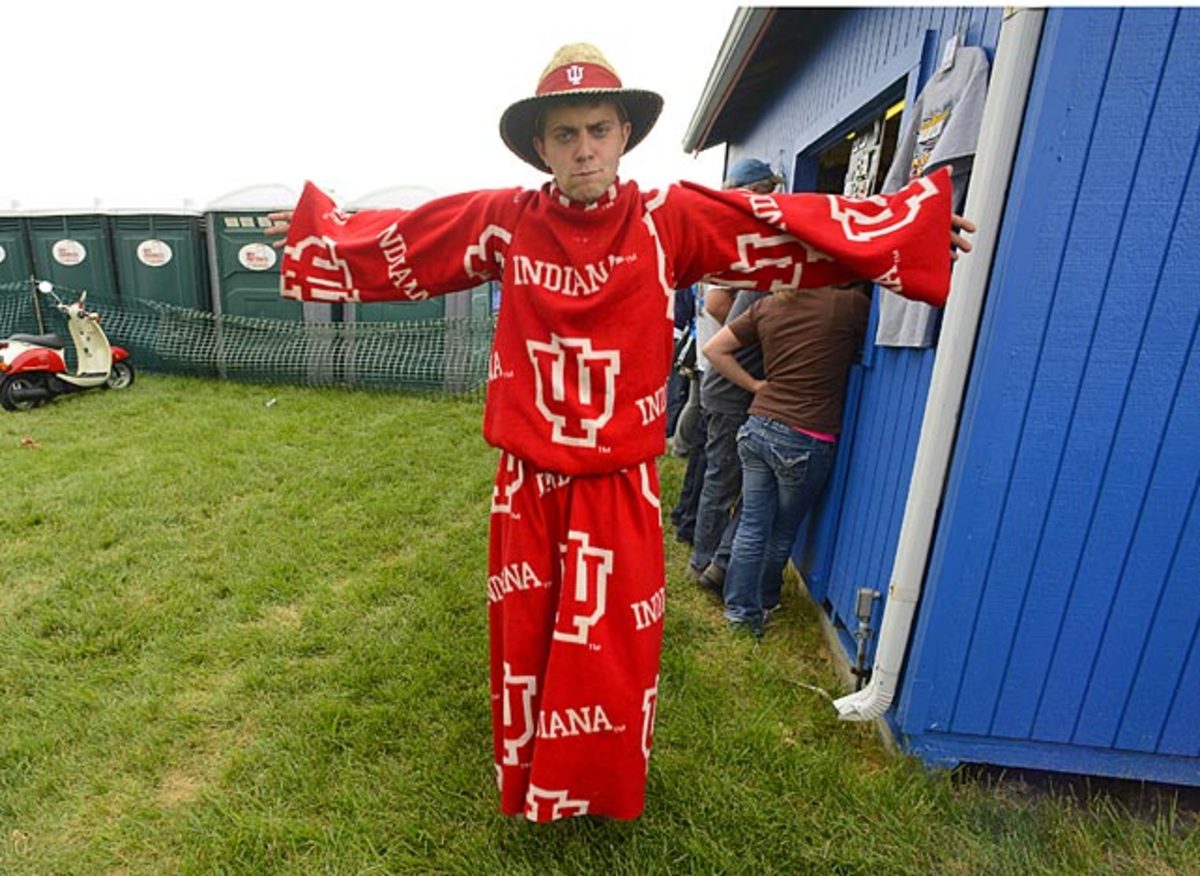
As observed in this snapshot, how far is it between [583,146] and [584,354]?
0.41m

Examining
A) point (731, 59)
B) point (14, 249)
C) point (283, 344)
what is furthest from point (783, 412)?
point (14, 249)

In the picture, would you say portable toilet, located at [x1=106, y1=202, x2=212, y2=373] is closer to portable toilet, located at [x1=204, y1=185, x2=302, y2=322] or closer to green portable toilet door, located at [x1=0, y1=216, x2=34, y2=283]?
portable toilet, located at [x1=204, y1=185, x2=302, y2=322]

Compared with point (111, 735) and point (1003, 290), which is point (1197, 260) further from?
point (111, 735)

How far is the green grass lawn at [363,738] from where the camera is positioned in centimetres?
171

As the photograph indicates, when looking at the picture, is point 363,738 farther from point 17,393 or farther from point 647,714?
point 17,393

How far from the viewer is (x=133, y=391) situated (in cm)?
659

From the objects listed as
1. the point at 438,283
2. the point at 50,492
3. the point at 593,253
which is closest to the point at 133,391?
the point at 50,492

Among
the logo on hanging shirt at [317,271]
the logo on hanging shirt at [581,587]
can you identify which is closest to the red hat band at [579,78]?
the logo on hanging shirt at [317,271]

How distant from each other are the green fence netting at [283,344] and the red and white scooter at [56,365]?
0.57 meters

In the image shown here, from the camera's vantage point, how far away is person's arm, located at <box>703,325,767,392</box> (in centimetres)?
268

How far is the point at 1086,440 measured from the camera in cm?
164

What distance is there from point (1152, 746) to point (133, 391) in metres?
7.90

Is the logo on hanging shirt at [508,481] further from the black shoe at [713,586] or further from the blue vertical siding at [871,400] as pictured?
the black shoe at [713,586]

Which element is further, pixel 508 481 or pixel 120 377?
pixel 120 377
